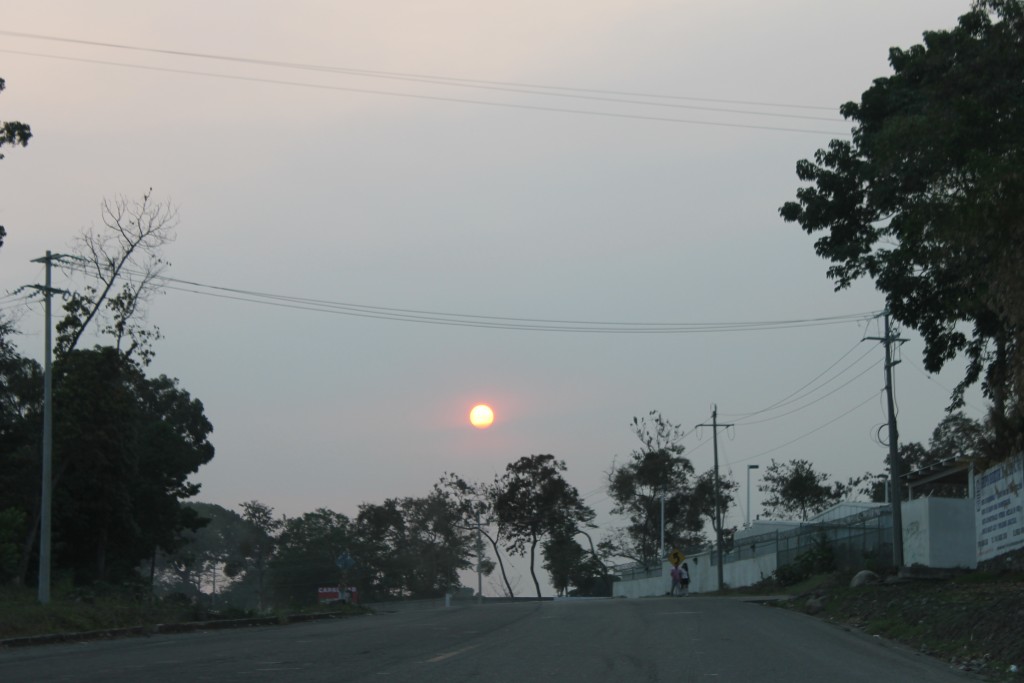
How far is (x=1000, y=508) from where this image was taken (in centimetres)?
2631

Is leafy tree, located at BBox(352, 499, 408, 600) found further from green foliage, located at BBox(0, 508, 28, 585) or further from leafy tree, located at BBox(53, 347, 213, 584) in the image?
green foliage, located at BBox(0, 508, 28, 585)

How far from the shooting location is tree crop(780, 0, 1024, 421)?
1513 centimetres

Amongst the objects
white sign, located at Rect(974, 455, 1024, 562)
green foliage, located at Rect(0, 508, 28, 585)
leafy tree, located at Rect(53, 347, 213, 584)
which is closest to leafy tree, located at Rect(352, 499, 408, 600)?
leafy tree, located at Rect(53, 347, 213, 584)

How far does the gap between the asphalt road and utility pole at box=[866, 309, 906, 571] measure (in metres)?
15.2

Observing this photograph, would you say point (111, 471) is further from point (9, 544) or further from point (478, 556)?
point (478, 556)

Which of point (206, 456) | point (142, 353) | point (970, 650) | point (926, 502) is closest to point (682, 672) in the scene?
point (970, 650)

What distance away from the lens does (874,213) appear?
25.0m

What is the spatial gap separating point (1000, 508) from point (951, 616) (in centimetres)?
971

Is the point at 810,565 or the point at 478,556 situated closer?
the point at 810,565

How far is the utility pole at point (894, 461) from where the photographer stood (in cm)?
3538

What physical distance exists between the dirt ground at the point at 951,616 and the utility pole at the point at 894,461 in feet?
24.5

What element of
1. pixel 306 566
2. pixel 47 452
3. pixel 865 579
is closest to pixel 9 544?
pixel 47 452

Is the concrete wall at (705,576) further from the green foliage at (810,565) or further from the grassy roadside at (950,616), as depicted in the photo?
the grassy roadside at (950,616)

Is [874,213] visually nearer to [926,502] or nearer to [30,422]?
[926,502]
